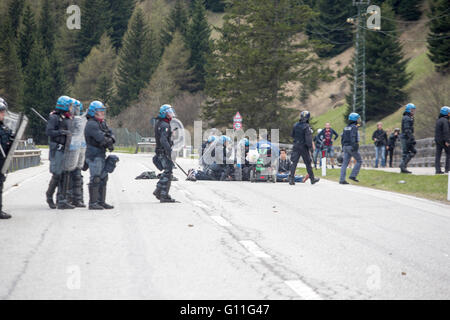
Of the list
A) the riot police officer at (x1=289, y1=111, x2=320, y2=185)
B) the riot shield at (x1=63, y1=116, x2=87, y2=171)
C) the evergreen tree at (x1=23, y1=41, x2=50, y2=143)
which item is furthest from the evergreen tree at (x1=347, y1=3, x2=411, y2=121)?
the riot shield at (x1=63, y1=116, x2=87, y2=171)

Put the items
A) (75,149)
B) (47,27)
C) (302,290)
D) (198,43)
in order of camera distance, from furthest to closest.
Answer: (47,27)
(198,43)
(75,149)
(302,290)

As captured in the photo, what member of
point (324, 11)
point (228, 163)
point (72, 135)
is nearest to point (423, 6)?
point (324, 11)

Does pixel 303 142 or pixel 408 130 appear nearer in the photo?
pixel 303 142

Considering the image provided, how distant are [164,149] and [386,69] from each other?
5030cm

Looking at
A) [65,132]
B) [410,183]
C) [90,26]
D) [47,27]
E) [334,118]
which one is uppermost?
[90,26]

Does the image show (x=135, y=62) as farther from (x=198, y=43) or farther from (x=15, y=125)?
(x=15, y=125)

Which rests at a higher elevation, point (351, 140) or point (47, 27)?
point (47, 27)

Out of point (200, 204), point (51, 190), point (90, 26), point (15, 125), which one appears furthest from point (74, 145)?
point (90, 26)

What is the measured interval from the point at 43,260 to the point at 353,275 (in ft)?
10.5

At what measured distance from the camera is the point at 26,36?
315 ft

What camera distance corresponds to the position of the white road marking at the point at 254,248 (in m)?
7.14

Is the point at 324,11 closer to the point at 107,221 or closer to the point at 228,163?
the point at 228,163

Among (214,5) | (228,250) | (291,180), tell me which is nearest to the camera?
(228,250)
